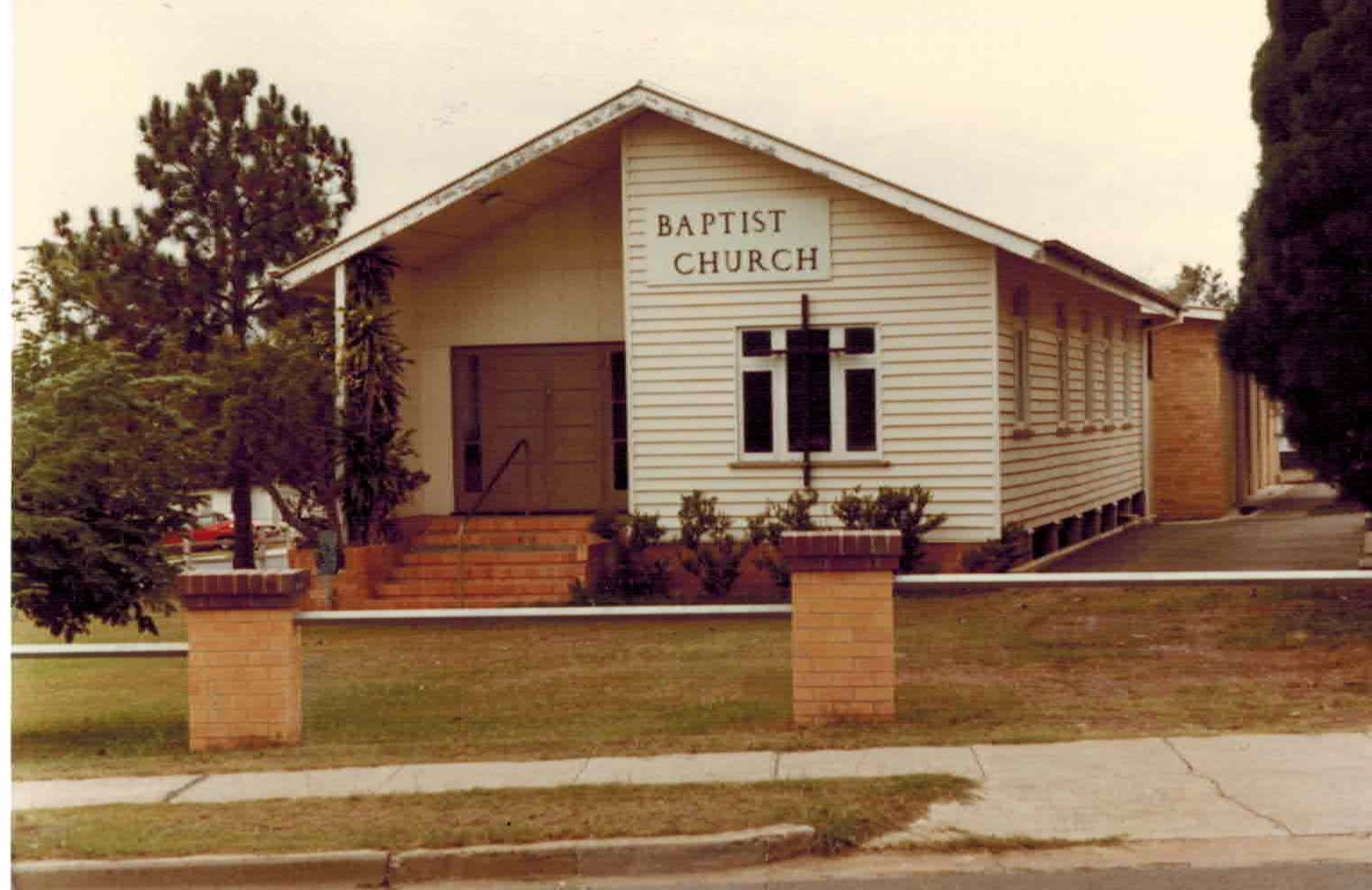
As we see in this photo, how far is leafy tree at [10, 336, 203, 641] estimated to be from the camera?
11.9 m

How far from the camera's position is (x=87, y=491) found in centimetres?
1220

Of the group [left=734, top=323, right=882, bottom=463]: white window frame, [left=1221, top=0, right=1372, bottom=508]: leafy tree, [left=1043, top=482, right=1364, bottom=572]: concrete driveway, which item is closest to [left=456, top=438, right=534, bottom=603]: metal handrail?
[left=734, top=323, right=882, bottom=463]: white window frame

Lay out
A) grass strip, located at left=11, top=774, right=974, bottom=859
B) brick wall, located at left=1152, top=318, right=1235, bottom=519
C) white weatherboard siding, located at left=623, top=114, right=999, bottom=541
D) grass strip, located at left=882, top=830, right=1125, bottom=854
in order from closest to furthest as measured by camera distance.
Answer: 1. grass strip, located at left=882, top=830, right=1125, bottom=854
2. grass strip, located at left=11, top=774, right=974, bottom=859
3. white weatherboard siding, located at left=623, top=114, right=999, bottom=541
4. brick wall, located at left=1152, top=318, right=1235, bottom=519

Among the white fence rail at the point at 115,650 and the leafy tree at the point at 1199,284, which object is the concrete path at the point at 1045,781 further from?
the leafy tree at the point at 1199,284

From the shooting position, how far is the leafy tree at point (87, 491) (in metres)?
11.9

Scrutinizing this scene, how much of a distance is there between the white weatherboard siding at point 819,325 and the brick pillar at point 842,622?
9457 millimetres

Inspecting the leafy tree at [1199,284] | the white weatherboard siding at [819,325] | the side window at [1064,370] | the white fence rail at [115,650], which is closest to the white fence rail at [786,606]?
the white fence rail at [115,650]

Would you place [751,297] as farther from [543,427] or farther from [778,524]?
[543,427]

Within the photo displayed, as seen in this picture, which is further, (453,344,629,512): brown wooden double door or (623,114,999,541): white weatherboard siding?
(453,344,629,512): brown wooden double door

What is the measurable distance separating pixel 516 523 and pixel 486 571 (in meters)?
1.08

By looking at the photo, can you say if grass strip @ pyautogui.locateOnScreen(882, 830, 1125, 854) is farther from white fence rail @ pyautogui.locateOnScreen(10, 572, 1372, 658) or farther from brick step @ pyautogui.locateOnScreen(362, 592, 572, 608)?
brick step @ pyautogui.locateOnScreen(362, 592, 572, 608)

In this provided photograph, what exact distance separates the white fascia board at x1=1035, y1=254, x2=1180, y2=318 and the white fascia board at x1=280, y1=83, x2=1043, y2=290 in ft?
2.44

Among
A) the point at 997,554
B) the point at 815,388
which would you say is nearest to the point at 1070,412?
the point at 997,554

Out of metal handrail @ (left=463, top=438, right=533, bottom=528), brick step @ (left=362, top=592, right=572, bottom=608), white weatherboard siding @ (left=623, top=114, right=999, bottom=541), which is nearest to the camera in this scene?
brick step @ (left=362, top=592, right=572, bottom=608)
